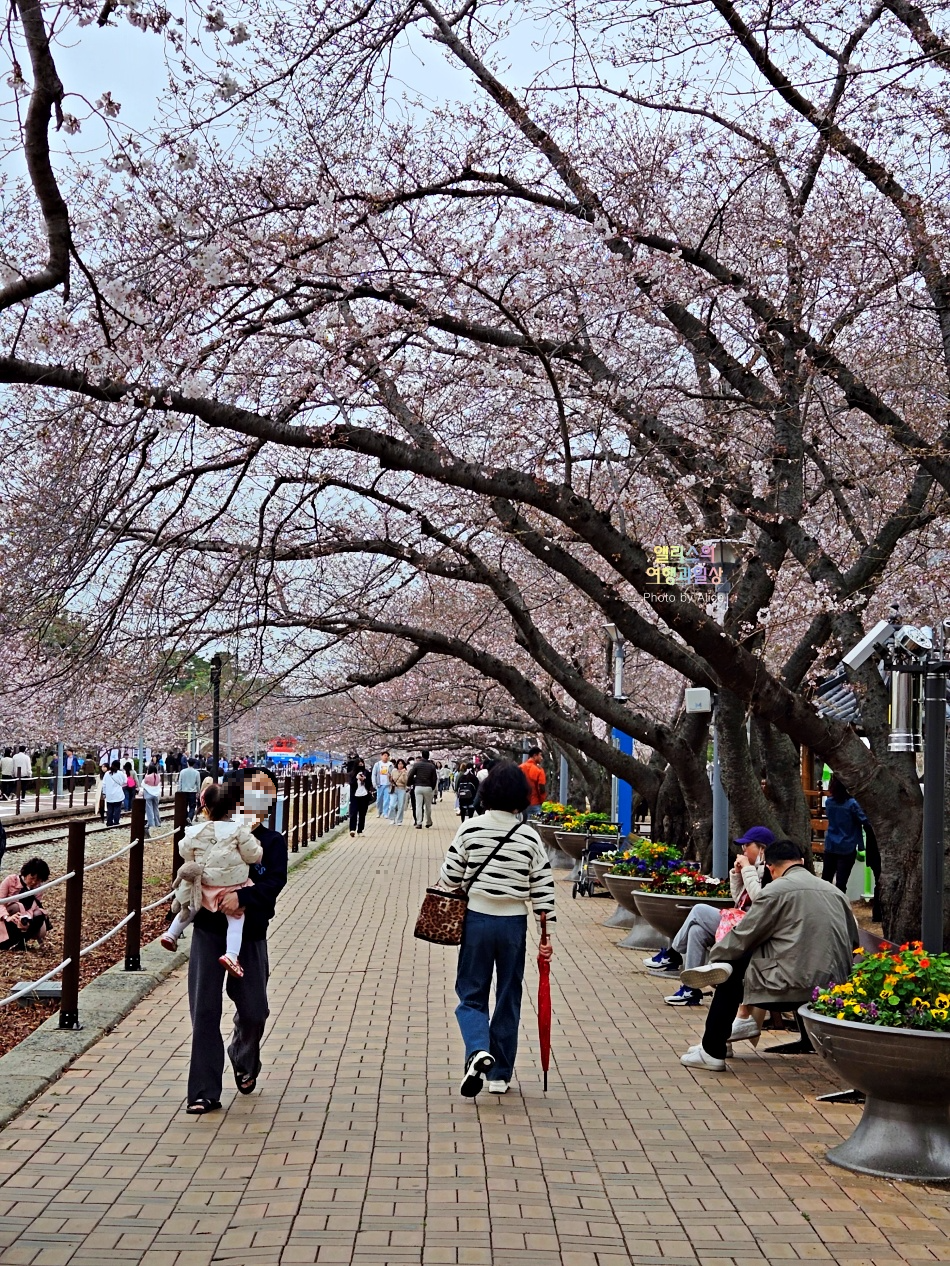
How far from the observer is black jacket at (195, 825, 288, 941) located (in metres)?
7.39

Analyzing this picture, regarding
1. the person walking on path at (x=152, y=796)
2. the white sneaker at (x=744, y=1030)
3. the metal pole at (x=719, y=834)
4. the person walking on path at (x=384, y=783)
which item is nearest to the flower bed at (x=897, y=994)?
the white sneaker at (x=744, y=1030)

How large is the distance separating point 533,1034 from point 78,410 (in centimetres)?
502

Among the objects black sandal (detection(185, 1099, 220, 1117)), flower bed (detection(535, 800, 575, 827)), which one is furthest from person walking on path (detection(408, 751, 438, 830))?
black sandal (detection(185, 1099, 220, 1117))

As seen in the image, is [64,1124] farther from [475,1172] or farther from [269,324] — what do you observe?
[269,324]

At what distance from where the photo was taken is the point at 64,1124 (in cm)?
692

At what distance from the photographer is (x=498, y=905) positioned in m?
7.95

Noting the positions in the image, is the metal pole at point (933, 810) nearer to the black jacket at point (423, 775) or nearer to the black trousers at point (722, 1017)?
the black trousers at point (722, 1017)

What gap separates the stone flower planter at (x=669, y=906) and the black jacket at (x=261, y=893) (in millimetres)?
5128

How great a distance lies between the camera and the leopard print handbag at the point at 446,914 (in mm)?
7906

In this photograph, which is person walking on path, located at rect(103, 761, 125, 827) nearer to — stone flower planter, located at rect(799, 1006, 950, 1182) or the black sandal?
the black sandal

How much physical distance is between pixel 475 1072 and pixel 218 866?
168 centimetres

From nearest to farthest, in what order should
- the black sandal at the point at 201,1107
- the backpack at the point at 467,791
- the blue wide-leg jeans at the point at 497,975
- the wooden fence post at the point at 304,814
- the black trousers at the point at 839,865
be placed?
1. the black sandal at the point at 201,1107
2. the blue wide-leg jeans at the point at 497,975
3. the black trousers at the point at 839,865
4. the wooden fence post at the point at 304,814
5. the backpack at the point at 467,791

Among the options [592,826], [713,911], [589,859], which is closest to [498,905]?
[713,911]

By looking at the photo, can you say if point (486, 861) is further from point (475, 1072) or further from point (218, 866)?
point (218, 866)
